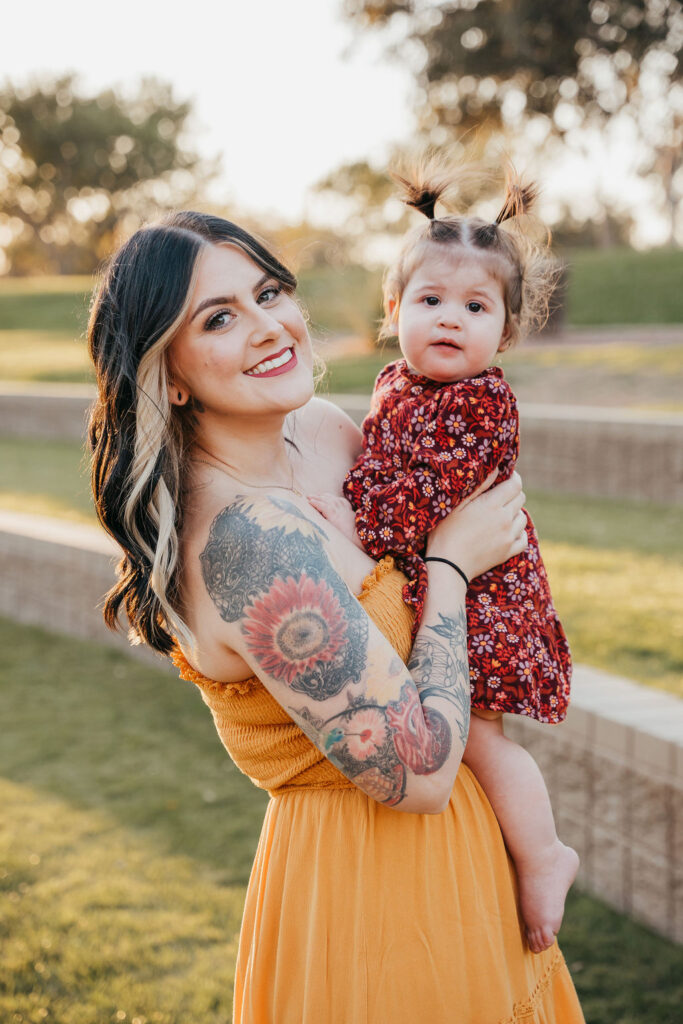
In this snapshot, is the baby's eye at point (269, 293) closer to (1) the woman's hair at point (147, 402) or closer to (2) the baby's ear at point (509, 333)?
(1) the woman's hair at point (147, 402)

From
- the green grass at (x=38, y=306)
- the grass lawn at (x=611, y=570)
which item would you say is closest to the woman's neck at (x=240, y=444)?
the grass lawn at (x=611, y=570)

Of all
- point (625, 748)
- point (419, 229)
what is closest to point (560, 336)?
point (625, 748)

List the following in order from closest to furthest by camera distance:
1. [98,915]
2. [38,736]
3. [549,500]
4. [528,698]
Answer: [528,698] → [98,915] → [38,736] → [549,500]

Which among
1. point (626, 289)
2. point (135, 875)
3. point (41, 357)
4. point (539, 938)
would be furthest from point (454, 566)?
point (626, 289)

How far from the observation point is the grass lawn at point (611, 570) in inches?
179

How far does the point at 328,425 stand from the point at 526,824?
0.95 m

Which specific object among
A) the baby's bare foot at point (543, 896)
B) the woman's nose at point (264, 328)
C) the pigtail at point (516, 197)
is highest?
the pigtail at point (516, 197)

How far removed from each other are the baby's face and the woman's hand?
0.27 metres

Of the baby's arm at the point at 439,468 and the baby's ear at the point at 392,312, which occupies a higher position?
the baby's ear at the point at 392,312

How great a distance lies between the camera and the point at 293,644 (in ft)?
5.34

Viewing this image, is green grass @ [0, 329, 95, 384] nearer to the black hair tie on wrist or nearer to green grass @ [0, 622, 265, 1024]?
green grass @ [0, 622, 265, 1024]

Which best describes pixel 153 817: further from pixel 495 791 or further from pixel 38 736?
pixel 495 791

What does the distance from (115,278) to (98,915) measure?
2930 millimetres

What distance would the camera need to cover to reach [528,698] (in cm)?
197
